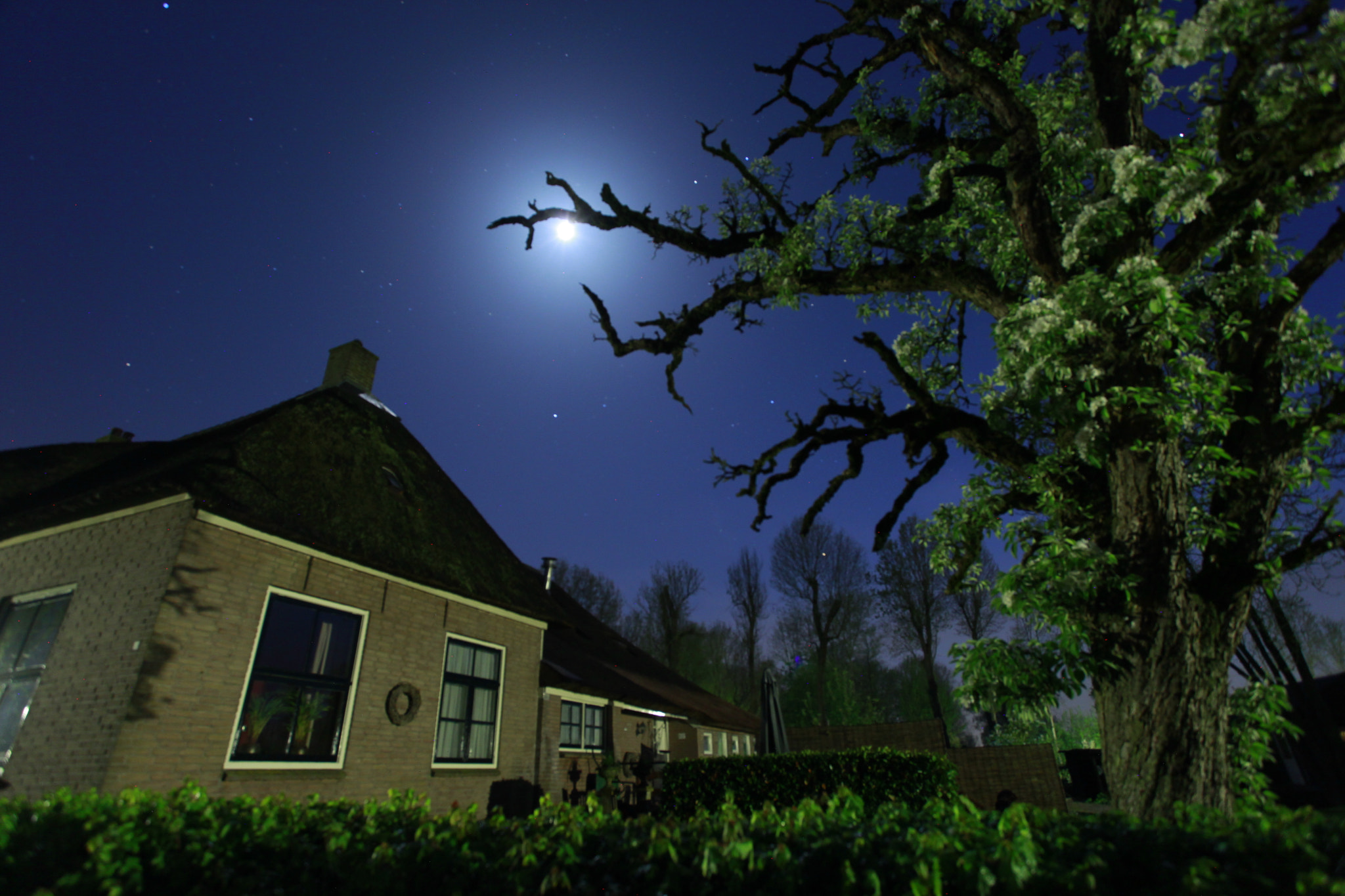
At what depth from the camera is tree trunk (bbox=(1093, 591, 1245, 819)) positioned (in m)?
3.90

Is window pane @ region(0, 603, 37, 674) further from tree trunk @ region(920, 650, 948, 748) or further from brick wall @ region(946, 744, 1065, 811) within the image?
tree trunk @ region(920, 650, 948, 748)

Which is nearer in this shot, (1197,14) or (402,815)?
(402,815)

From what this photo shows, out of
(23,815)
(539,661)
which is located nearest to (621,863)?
(23,815)

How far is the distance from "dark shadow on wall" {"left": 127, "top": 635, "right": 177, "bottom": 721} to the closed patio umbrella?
33.7ft

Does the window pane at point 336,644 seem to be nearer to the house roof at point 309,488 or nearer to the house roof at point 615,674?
the house roof at point 309,488

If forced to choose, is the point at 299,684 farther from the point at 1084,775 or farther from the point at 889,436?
the point at 1084,775

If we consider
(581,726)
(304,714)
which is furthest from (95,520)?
(581,726)

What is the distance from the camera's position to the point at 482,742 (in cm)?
1015

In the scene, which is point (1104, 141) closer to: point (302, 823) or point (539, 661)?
point (302, 823)

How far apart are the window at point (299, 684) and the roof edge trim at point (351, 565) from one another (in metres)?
0.59

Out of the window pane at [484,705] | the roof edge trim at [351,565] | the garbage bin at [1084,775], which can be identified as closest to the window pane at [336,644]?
the roof edge trim at [351,565]

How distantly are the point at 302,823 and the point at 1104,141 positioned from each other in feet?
25.7

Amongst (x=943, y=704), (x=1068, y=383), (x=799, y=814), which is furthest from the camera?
(x=943, y=704)

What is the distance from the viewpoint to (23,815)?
3180mm
